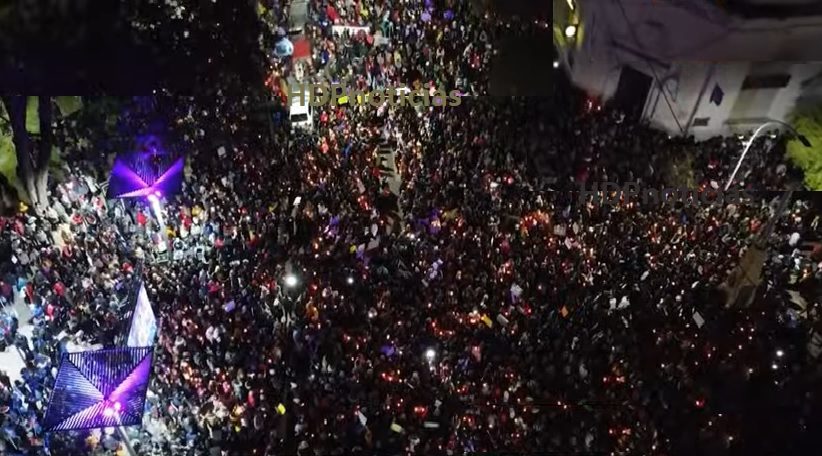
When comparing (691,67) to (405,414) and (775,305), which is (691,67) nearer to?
(775,305)

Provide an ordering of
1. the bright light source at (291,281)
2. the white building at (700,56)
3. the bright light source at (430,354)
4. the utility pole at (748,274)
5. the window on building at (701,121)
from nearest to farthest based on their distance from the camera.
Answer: the bright light source at (430,354)
the bright light source at (291,281)
the utility pole at (748,274)
the white building at (700,56)
the window on building at (701,121)

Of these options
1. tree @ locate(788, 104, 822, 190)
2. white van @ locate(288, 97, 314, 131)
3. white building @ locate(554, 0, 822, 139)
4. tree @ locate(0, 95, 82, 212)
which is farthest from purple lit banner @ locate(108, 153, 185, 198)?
tree @ locate(788, 104, 822, 190)

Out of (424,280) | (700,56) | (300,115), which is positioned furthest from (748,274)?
(300,115)

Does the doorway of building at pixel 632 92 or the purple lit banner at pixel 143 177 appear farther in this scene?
the doorway of building at pixel 632 92

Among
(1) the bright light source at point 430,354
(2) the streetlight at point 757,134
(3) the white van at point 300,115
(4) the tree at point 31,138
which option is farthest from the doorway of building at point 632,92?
Answer: (4) the tree at point 31,138

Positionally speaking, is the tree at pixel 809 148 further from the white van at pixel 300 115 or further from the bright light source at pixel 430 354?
the white van at pixel 300 115

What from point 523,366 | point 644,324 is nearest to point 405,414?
point 523,366

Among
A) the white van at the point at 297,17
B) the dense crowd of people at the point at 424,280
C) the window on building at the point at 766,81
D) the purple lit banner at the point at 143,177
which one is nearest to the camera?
the dense crowd of people at the point at 424,280
